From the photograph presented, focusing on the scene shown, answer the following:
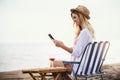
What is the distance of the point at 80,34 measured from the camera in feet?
10.4

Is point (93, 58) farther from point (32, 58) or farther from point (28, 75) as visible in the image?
A: point (32, 58)

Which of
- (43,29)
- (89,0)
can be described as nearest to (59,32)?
(43,29)

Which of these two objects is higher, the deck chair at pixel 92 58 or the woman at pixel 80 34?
the woman at pixel 80 34

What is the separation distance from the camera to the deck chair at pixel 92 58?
310 cm

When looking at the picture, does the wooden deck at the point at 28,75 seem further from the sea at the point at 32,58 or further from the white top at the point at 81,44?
the sea at the point at 32,58

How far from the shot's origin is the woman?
10.3ft

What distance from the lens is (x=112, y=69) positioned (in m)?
7.18

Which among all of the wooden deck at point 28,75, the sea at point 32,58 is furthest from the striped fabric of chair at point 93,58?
the sea at point 32,58

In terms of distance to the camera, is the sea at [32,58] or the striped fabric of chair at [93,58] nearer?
the striped fabric of chair at [93,58]

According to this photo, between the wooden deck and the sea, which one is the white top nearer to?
the wooden deck

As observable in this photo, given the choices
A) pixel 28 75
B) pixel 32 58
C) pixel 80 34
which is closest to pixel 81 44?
pixel 80 34

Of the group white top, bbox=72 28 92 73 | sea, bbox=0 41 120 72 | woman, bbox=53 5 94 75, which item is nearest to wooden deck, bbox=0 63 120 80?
woman, bbox=53 5 94 75

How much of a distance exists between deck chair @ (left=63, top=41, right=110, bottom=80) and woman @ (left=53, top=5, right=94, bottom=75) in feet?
0.22

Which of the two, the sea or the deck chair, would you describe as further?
the sea
